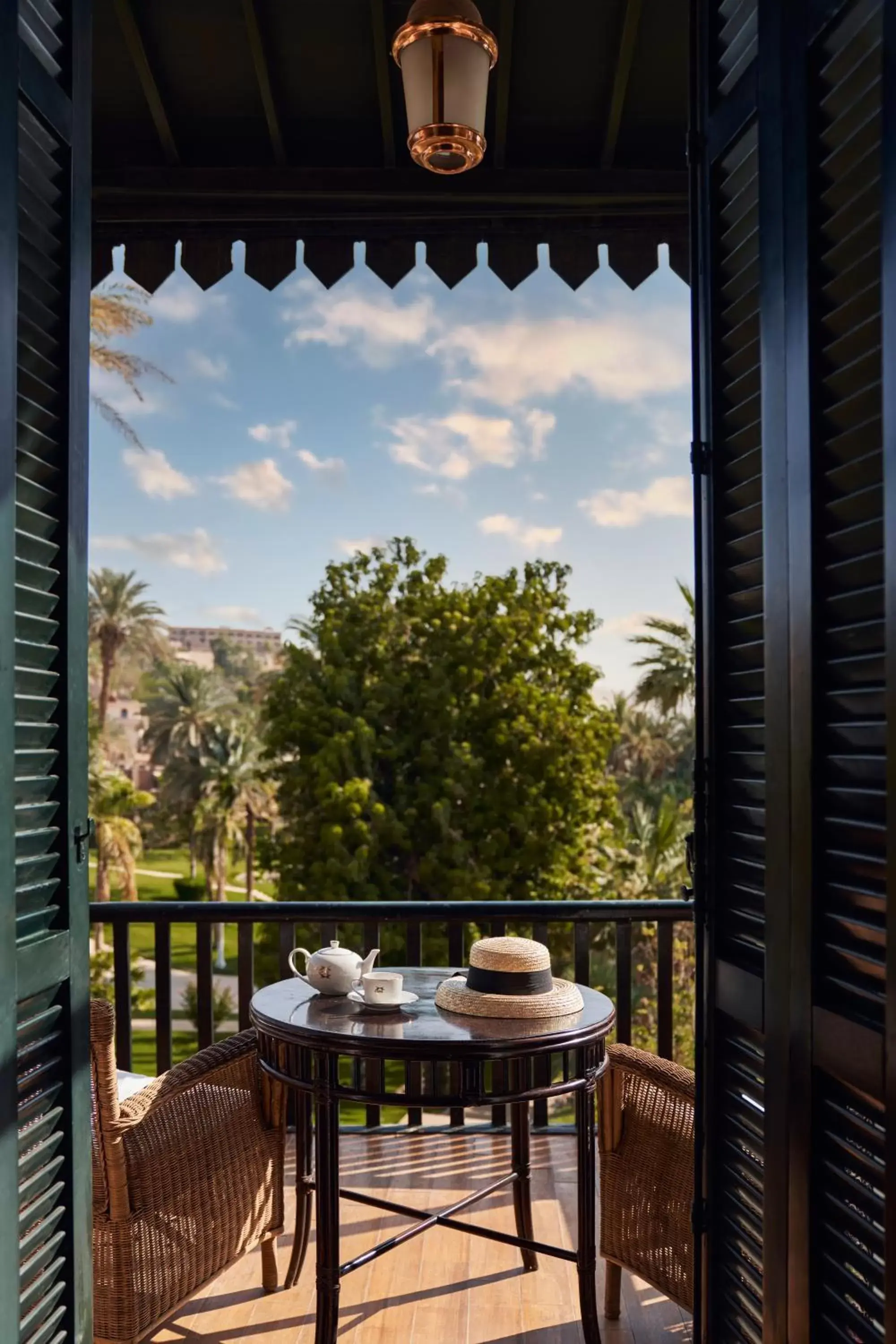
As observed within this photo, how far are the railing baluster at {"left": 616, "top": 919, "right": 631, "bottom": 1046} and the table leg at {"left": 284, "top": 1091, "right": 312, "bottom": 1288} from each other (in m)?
1.00

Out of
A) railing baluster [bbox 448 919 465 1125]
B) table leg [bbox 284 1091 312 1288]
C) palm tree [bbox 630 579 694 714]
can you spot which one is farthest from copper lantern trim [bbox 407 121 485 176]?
palm tree [bbox 630 579 694 714]

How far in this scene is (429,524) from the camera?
32438 millimetres

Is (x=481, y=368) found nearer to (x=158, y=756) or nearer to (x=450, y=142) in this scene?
(x=158, y=756)

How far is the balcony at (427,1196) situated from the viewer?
2512 millimetres

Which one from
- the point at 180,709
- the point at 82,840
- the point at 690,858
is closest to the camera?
the point at 82,840

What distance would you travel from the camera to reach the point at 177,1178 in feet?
7.53

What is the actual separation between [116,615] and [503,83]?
25148 millimetres

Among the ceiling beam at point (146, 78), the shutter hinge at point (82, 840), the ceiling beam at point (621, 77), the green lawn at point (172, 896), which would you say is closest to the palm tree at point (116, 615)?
the green lawn at point (172, 896)

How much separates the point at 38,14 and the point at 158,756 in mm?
28744

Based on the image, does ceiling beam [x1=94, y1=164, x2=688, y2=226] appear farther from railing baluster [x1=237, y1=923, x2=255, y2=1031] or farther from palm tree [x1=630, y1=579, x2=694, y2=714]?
palm tree [x1=630, y1=579, x2=694, y2=714]

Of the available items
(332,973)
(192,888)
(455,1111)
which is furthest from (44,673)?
(192,888)

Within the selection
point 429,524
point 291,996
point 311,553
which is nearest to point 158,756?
point 311,553

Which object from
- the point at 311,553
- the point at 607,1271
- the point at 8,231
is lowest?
the point at 607,1271

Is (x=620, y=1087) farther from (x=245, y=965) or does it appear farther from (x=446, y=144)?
(x=446, y=144)
